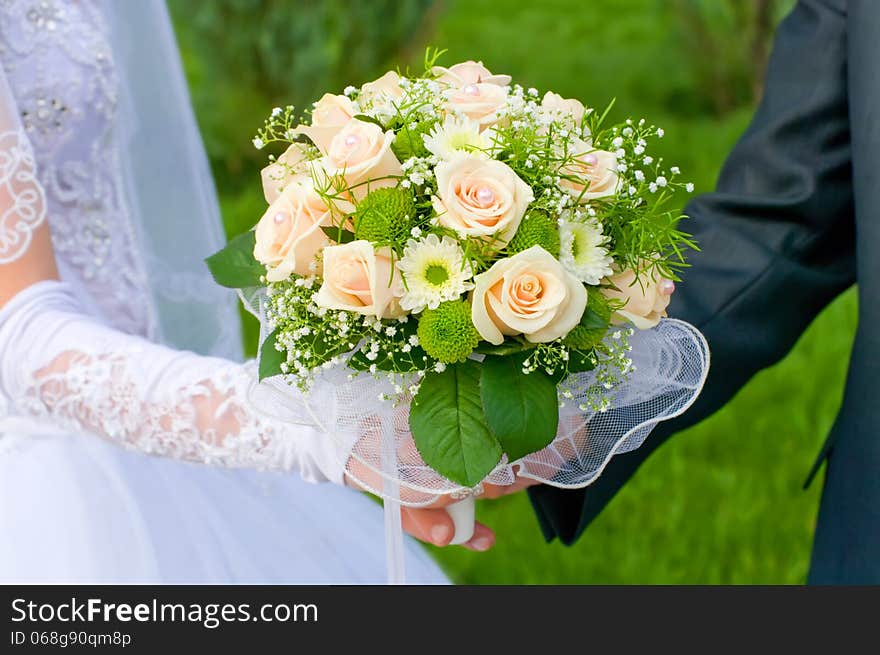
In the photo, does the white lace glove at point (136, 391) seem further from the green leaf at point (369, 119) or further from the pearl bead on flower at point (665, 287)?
the pearl bead on flower at point (665, 287)

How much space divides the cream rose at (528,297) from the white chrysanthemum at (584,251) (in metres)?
0.03

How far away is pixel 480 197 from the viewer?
112 centimetres

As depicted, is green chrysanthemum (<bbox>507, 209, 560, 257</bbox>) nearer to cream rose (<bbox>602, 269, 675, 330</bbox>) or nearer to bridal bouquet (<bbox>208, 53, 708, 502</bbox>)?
bridal bouquet (<bbox>208, 53, 708, 502</bbox>)

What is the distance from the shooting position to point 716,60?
20.7 ft

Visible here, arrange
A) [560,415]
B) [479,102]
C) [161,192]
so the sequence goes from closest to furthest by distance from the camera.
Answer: [479,102] → [560,415] → [161,192]

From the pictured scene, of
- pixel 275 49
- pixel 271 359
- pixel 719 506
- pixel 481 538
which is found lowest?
pixel 719 506

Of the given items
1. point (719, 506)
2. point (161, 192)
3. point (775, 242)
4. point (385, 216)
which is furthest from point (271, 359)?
point (719, 506)

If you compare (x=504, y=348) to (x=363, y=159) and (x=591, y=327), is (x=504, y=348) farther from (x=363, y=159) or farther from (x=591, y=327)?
(x=363, y=159)

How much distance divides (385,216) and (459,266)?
10 cm

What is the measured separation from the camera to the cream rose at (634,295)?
1.24m

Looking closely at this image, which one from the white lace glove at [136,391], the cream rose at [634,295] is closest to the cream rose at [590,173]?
the cream rose at [634,295]
